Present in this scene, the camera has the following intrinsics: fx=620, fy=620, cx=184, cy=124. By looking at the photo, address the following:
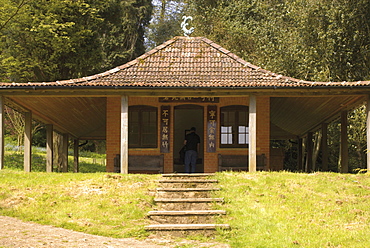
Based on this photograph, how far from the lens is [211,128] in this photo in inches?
832

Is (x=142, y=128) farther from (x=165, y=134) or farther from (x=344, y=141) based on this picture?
(x=344, y=141)

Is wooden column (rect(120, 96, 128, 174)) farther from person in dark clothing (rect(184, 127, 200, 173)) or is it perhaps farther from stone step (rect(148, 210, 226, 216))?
stone step (rect(148, 210, 226, 216))

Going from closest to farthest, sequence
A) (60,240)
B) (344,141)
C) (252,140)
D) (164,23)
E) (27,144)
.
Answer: (60,240)
(252,140)
(27,144)
(344,141)
(164,23)

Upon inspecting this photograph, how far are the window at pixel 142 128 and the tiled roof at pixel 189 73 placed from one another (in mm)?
1455

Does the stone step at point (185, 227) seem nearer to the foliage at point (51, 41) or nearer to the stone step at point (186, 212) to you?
the stone step at point (186, 212)

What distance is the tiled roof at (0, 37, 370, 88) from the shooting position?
18.6 m

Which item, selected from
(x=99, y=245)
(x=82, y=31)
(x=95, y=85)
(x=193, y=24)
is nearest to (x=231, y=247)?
(x=99, y=245)

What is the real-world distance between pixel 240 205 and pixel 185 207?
1.27m

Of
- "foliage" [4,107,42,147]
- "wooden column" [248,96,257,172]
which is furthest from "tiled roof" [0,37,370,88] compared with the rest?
"foliage" [4,107,42,147]

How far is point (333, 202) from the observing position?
14250 mm

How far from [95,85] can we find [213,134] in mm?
4737

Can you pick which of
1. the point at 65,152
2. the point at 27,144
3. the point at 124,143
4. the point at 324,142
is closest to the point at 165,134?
the point at 124,143

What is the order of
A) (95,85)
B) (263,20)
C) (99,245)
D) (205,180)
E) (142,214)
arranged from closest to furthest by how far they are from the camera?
(99,245) < (142,214) < (205,180) < (95,85) < (263,20)

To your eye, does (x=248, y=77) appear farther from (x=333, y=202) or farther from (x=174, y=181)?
Result: (x=333, y=202)
